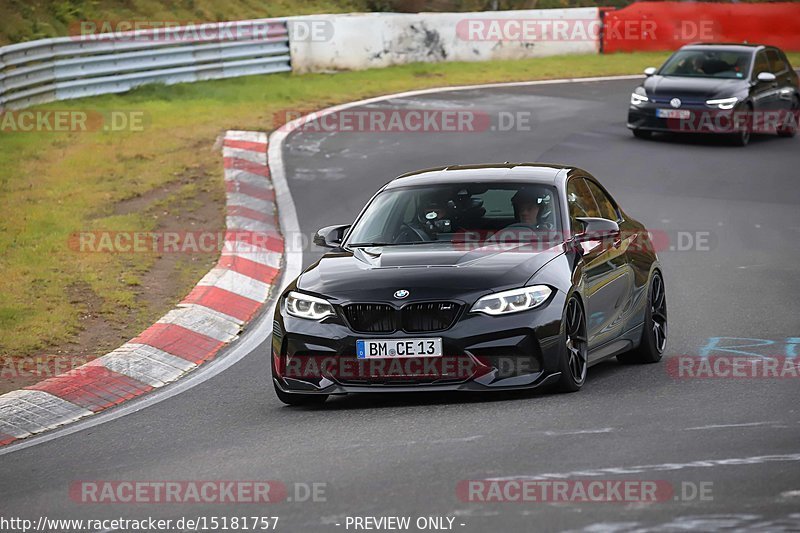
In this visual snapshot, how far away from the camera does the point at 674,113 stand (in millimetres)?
23609

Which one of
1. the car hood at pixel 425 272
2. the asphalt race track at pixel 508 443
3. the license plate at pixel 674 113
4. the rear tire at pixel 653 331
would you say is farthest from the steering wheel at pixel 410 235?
the license plate at pixel 674 113

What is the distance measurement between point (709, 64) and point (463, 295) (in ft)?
57.5

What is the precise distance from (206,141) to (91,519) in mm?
14683

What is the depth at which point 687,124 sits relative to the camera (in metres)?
23.7

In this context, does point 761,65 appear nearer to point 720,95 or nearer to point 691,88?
point 720,95

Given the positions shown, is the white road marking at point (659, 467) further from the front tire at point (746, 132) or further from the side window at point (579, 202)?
the front tire at point (746, 132)

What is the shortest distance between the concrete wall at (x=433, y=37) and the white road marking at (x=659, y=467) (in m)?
23.9

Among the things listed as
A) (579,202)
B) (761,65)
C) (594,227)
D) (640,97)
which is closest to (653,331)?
(579,202)

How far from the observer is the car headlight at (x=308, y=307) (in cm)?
878

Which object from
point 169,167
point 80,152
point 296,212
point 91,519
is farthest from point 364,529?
point 80,152

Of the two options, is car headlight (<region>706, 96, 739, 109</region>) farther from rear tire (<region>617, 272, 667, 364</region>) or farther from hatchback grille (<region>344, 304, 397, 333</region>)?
hatchback grille (<region>344, 304, 397, 333</region>)

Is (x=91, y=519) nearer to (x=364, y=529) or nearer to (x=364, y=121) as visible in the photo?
(x=364, y=529)

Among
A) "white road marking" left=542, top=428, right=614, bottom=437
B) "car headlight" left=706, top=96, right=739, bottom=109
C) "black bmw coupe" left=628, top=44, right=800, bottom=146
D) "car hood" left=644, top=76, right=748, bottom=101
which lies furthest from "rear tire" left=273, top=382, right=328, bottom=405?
"car headlight" left=706, top=96, right=739, bottom=109

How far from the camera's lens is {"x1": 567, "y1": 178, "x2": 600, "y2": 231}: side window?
387 inches
